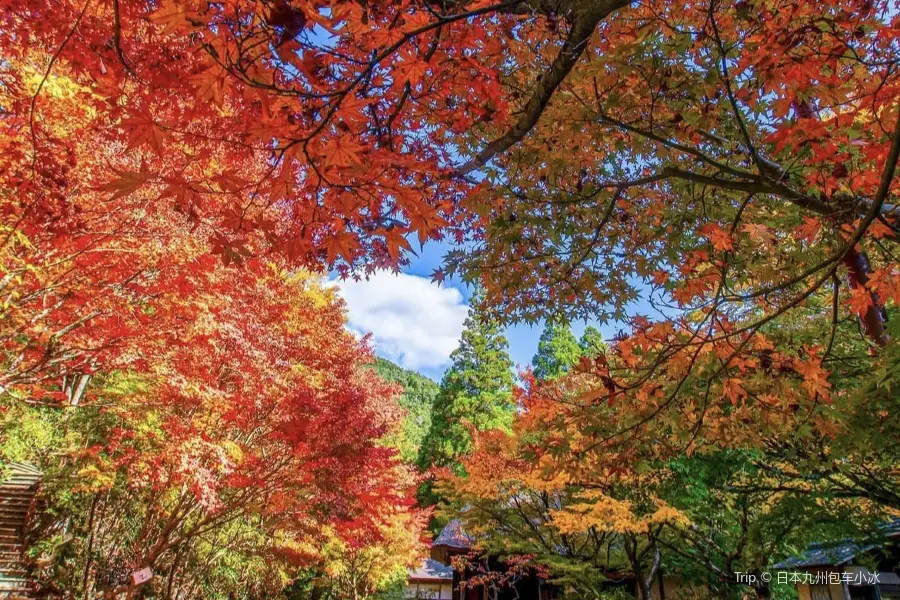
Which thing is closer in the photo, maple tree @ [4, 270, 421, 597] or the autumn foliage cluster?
the autumn foliage cluster

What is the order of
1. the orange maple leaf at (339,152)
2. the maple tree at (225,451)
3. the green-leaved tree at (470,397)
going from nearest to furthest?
the orange maple leaf at (339,152), the maple tree at (225,451), the green-leaved tree at (470,397)

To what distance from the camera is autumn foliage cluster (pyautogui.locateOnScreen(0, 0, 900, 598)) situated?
6.30ft

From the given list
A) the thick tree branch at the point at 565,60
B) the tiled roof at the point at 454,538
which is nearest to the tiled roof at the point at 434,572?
the tiled roof at the point at 454,538

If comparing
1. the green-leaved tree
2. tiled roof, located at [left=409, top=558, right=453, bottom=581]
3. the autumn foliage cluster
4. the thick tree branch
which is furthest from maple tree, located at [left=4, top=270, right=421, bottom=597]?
the green-leaved tree

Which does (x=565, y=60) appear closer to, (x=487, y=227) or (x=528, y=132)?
(x=528, y=132)

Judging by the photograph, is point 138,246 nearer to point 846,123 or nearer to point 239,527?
point 846,123

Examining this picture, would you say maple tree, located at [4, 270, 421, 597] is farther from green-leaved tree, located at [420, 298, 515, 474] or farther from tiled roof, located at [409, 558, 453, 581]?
green-leaved tree, located at [420, 298, 515, 474]

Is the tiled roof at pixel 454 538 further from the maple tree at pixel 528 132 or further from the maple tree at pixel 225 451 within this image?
the maple tree at pixel 528 132

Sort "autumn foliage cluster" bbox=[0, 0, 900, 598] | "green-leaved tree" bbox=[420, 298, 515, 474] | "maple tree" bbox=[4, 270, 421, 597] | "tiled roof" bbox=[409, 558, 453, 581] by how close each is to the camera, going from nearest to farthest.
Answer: "autumn foliage cluster" bbox=[0, 0, 900, 598] → "maple tree" bbox=[4, 270, 421, 597] → "tiled roof" bbox=[409, 558, 453, 581] → "green-leaved tree" bbox=[420, 298, 515, 474]

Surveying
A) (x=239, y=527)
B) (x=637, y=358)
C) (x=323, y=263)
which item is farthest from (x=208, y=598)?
(x=637, y=358)

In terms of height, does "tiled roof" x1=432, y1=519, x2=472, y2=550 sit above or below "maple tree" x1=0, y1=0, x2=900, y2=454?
below

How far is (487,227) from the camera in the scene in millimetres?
4055

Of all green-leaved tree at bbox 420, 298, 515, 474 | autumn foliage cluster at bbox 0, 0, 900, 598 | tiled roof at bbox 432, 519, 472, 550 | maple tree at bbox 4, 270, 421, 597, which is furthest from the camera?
green-leaved tree at bbox 420, 298, 515, 474

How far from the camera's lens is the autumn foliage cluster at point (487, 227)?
1.92m
